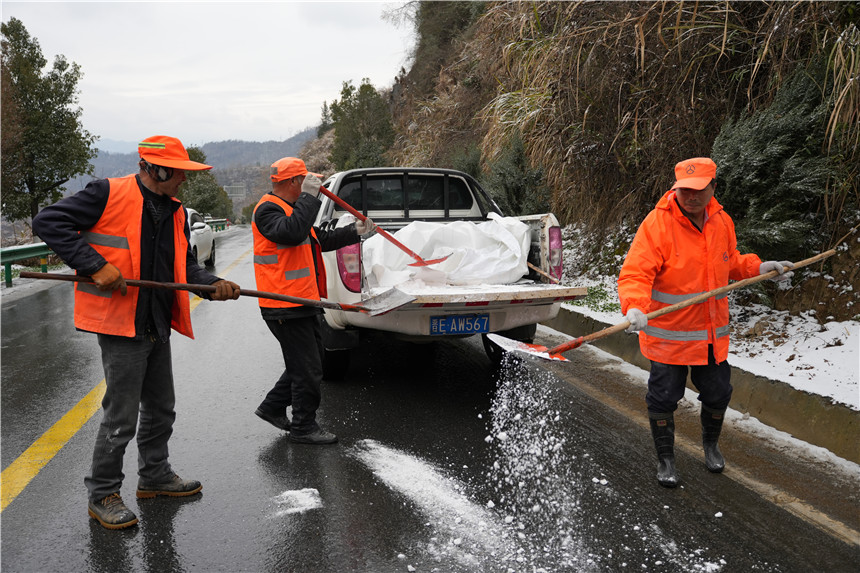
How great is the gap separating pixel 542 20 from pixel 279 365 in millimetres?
6150

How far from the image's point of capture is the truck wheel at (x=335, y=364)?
5.50 metres

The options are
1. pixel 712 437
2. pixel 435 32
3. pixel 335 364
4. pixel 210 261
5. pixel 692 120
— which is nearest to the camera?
pixel 712 437

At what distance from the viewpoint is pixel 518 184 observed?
1060cm

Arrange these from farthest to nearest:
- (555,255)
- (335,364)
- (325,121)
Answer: (325,121)
(335,364)
(555,255)

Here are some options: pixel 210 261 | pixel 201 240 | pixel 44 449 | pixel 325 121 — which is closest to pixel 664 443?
pixel 44 449

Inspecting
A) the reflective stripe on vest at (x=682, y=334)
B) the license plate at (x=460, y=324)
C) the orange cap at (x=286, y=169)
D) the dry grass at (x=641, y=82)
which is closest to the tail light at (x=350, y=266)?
the license plate at (x=460, y=324)

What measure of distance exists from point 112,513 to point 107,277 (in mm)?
1133

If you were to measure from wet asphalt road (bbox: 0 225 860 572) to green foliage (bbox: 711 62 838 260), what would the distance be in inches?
71.6

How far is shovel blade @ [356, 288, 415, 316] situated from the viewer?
4.41 m

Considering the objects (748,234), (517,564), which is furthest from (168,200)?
(748,234)

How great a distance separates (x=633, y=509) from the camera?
131 inches

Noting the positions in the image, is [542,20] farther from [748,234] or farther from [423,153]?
[423,153]

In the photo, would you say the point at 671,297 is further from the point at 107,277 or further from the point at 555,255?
the point at 107,277

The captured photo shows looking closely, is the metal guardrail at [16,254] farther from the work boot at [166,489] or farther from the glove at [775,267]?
the glove at [775,267]
